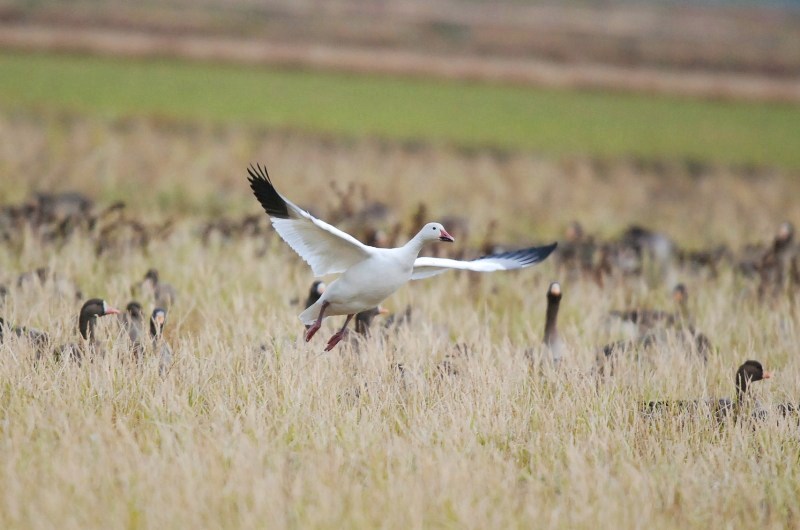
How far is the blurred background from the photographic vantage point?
1755 centimetres

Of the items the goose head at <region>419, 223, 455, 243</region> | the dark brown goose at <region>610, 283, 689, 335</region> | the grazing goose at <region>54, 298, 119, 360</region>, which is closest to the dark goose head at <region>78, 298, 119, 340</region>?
the grazing goose at <region>54, 298, 119, 360</region>

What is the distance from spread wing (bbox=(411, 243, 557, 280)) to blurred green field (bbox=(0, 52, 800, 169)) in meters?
17.7

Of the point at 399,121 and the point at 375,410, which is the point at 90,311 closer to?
the point at 375,410

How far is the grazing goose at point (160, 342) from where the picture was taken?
684cm

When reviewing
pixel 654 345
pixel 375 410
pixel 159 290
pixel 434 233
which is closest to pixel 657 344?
pixel 654 345

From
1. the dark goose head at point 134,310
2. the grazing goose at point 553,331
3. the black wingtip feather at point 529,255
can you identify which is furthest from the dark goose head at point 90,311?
the grazing goose at point 553,331

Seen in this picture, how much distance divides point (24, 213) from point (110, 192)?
5.18m

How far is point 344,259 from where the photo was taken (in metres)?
7.32

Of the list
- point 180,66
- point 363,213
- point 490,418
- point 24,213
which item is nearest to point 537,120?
point 180,66

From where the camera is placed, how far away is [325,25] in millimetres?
62875

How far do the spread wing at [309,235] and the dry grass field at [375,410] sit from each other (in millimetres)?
574

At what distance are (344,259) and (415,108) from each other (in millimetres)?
25773

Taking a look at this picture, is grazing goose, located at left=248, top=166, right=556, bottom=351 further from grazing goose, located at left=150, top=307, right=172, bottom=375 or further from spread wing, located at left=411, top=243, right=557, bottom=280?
grazing goose, located at left=150, top=307, right=172, bottom=375

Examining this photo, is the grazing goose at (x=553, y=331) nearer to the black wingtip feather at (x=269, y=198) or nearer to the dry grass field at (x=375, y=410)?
the dry grass field at (x=375, y=410)
